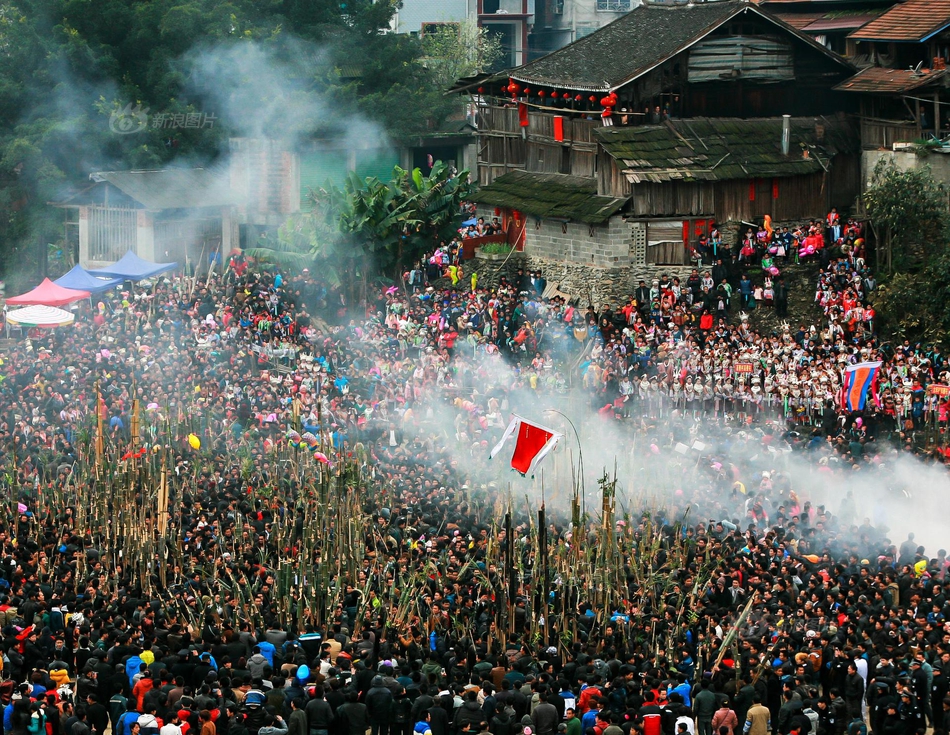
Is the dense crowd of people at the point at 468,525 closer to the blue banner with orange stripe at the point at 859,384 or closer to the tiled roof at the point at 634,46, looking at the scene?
the blue banner with orange stripe at the point at 859,384

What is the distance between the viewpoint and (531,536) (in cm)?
2661

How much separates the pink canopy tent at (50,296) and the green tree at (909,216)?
19.1 meters

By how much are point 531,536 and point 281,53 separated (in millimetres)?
32201

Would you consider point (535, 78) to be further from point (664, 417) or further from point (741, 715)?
point (741, 715)

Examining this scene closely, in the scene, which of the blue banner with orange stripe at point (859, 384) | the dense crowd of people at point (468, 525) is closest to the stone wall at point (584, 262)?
the dense crowd of people at point (468, 525)

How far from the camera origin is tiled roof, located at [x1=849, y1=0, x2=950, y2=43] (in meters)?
40.2

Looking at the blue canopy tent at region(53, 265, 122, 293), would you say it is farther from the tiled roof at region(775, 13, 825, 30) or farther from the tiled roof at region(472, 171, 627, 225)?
the tiled roof at region(775, 13, 825, 30)

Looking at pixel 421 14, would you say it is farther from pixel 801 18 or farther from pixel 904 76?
pixel 904 76

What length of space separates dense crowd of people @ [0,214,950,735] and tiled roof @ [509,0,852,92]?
5.17 meters

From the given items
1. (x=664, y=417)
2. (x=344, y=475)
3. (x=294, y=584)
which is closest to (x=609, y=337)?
(x=664, y=417)

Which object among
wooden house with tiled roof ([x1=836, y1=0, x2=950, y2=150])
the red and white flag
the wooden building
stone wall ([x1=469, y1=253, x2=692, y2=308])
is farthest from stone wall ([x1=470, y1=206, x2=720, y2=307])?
the red and white flag

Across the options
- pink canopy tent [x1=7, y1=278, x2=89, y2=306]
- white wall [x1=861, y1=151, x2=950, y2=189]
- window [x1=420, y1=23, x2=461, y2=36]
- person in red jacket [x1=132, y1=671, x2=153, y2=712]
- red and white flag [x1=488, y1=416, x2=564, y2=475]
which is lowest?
person in red jacket [x1=132, y1=671, x2=153, y2=712]

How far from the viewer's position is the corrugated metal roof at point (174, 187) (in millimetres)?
49406

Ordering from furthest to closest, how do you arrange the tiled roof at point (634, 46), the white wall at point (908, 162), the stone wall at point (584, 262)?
1. the tiled roof at point (634, 46)
2. the stone wall at point (584, 262)
3. the white wall at point (908, 162)
